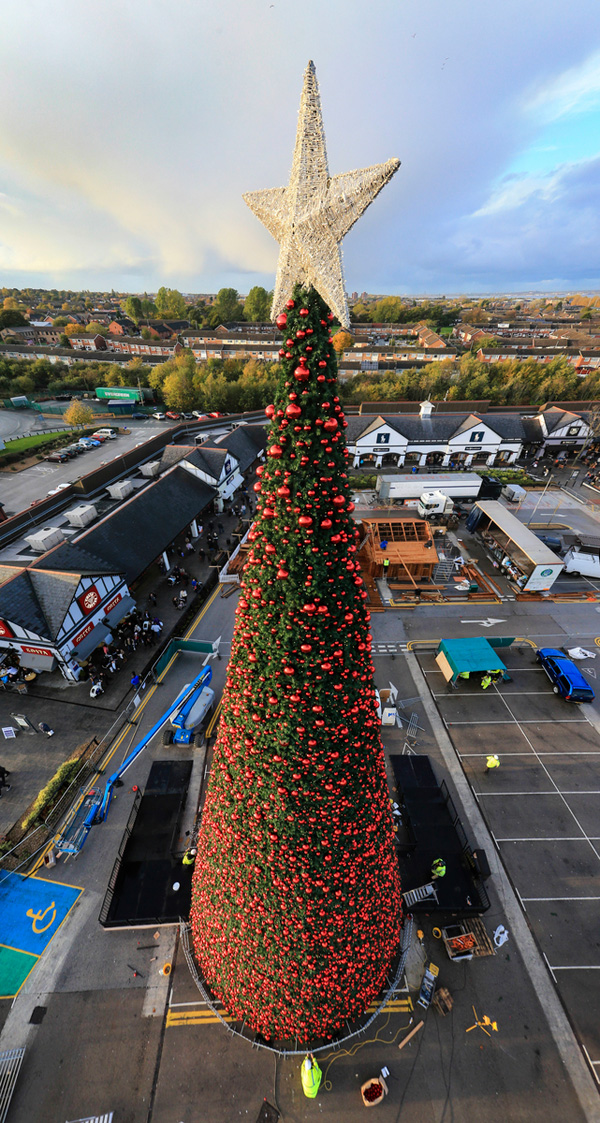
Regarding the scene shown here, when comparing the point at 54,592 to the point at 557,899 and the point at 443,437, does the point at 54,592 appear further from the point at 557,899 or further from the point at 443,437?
the point at 443,437

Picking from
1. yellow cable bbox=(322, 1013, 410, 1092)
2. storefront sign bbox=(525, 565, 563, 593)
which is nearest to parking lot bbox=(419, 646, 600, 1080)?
yellow cable bbox=(322, 1013, 410, 1092)

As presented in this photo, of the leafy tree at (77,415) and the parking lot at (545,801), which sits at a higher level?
the leafy tree at (77,415)

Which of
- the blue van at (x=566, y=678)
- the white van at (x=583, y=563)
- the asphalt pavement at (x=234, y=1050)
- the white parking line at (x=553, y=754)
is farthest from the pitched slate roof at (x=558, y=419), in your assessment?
the asphalt pavement at (x=234, y=1050)

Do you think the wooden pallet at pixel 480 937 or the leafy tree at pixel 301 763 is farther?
the wooden pallet at pixel 480 937

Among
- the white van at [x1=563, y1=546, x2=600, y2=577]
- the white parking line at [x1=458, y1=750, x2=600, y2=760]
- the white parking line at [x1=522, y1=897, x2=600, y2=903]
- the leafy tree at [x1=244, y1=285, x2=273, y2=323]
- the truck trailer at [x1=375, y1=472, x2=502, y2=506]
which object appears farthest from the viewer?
the leafy tree at [x1=244, y1=285, x2=273, y2=323]

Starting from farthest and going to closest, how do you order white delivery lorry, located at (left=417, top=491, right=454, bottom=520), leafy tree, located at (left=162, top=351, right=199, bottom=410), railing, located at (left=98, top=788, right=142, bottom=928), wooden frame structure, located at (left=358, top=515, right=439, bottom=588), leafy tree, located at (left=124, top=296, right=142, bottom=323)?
leafy tree, located at (left=124, top=296, right=142, bottom=323) < leafy tree, located at (left=162, top=351, right=199, bottom=410) < white delivery lorry, located at (left=417, top=491, right=454, bottom=520) < wooden frame structure, located at (left=358, top=515, right=439, bottom=588) < railing, located at (left=98, top=788, right=142, bottom=928)

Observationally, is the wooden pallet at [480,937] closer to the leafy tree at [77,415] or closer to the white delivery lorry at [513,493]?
the white delivery lorry at [513,493]

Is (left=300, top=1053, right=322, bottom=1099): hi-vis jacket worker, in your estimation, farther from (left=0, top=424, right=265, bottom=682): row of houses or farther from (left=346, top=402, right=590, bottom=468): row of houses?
(left=346, top=402, right=590, bottom=468): row of houses
